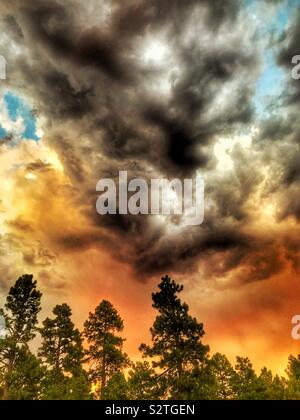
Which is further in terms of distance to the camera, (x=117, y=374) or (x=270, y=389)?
(x=270, y=389)

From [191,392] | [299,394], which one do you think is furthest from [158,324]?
[299,394]

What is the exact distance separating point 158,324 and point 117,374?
8.74 meters

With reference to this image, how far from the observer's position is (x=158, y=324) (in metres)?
33.1

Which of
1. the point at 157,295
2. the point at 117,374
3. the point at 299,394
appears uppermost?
the point at 157,295

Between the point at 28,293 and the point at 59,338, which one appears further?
the point at 59,338

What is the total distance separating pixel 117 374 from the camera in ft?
121

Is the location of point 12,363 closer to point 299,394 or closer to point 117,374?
point 117,374
